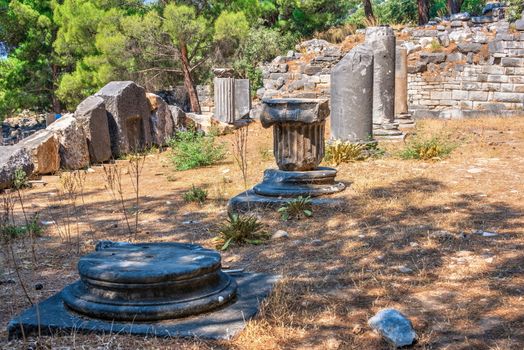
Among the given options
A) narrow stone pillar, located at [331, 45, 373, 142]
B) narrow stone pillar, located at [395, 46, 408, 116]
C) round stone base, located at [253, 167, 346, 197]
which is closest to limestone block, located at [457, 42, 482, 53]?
narrow stone pillar, located at [395, 46, 408, 116]

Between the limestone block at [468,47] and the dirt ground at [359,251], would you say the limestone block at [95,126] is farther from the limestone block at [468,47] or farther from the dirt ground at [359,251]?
the limestone block at [468,47]

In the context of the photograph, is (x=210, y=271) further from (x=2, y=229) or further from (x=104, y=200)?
(x=104, y=200)

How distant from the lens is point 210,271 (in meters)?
3.99

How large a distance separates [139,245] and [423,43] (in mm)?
16552

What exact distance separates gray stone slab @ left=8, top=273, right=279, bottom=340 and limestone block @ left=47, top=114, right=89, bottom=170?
7.69 metres

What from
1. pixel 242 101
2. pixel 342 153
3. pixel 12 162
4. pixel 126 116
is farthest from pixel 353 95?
pixel 242 101

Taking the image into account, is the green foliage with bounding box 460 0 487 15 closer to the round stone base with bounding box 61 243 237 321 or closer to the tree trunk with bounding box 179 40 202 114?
the tree trunk with bounding box 179 40 202 114

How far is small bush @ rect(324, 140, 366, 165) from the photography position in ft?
32.2

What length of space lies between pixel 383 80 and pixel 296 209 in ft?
22.5

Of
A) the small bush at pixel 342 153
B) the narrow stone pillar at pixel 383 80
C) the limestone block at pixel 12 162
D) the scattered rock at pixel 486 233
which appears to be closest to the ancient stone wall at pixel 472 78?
the narrow stone pillar at pixel 383 80

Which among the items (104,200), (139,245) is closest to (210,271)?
(139,245)

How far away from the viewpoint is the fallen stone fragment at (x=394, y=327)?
3334 mm

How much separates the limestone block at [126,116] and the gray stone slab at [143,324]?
8668mm

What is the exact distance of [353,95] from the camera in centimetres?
1016
